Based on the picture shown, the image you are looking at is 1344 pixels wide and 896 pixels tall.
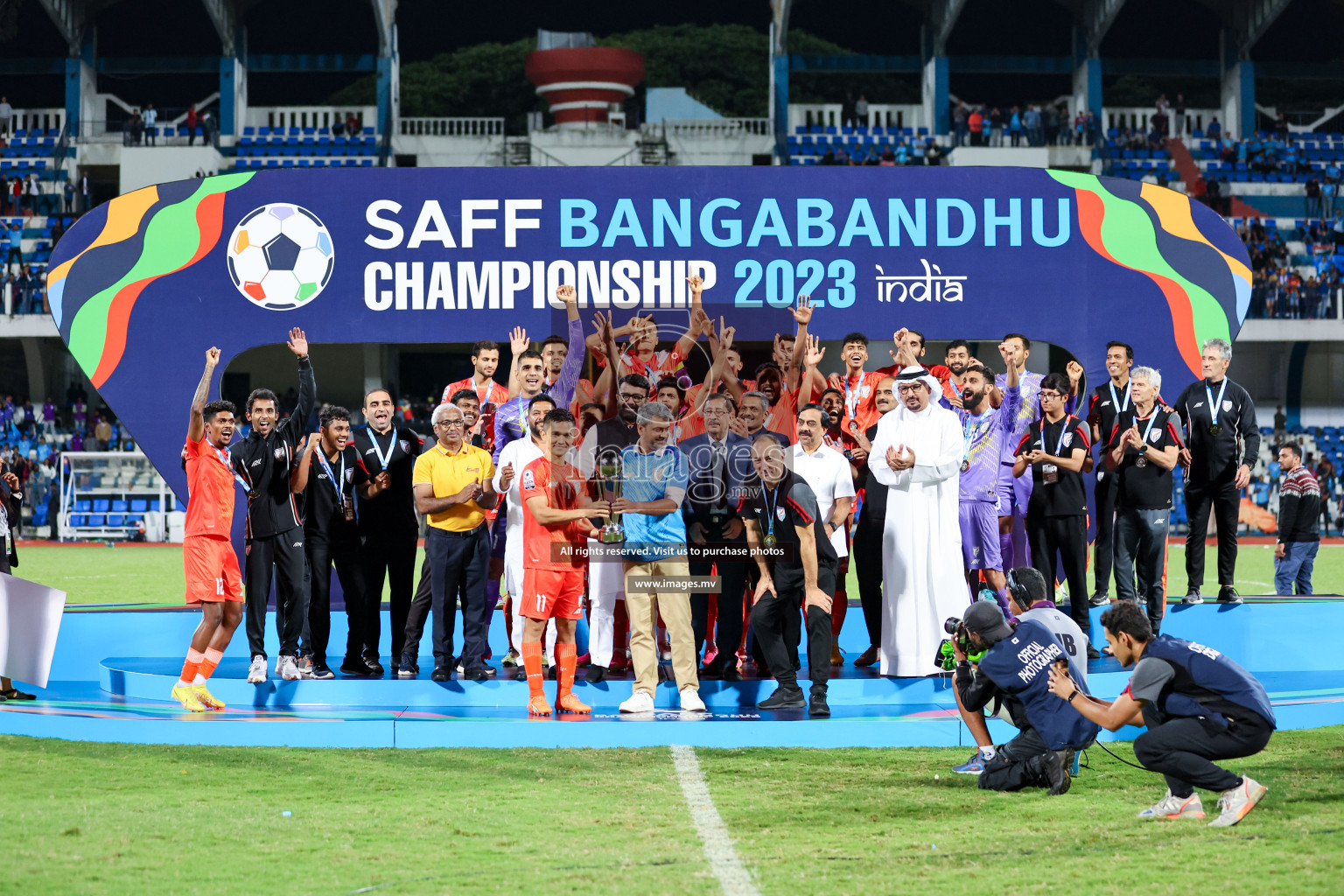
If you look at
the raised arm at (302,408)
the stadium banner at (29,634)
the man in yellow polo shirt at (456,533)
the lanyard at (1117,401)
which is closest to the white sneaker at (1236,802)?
the lanyard at (1117,401)

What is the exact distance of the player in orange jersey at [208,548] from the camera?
8.08 m

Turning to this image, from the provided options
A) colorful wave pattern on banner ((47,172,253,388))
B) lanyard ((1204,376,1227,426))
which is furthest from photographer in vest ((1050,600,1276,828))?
colorful wave pattern on banner ((47,172,253,388))

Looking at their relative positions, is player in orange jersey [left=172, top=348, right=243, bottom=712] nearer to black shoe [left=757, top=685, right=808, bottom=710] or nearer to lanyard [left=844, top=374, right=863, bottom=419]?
black shoe [left=757, top=685, right=808, bottom=710]

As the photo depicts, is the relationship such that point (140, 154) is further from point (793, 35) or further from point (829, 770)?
point (829, 770)

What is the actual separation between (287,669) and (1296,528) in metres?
10.2

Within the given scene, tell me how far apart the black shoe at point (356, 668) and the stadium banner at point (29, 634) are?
5.72ft

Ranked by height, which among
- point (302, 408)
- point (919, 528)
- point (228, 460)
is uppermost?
point (302, 408)

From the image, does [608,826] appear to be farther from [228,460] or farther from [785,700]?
[228,460]

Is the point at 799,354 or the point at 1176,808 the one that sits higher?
the point at 799,354

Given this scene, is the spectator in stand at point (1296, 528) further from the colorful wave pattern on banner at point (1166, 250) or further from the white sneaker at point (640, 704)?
the white sneaker at point (640, 704)

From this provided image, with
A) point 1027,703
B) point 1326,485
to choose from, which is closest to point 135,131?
point 1326,485

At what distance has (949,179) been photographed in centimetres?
1080

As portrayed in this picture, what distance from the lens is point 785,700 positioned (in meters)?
8.20

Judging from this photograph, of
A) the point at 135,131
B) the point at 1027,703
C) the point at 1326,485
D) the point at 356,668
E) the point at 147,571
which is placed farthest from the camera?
the point at 135,131
